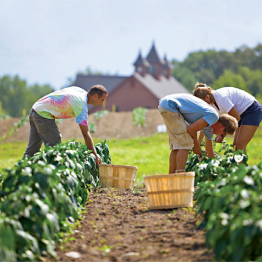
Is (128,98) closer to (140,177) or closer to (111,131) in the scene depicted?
(111,131)

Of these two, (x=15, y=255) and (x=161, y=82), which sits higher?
(x=161, y=82)

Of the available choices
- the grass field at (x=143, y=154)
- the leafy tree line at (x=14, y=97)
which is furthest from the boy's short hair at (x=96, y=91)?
the leafy tree line at (x=14, y=97)

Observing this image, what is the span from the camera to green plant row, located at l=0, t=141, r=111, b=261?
A: 105 inches

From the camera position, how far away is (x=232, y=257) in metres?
2.39

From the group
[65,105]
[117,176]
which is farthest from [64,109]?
[117,176]

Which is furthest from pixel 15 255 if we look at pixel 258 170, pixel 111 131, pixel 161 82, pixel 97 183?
pixel 161 82

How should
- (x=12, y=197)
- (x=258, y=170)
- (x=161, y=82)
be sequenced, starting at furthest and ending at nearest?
1. (x=161, y=82)
2. (x=258, y=170)
3. (x=12, y=197)

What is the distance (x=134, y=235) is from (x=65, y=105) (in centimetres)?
235

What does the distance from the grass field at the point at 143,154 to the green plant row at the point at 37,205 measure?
3796 mm

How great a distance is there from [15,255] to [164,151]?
9308 mm

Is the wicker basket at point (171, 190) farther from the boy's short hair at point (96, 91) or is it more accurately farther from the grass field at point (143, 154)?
the grass field at point (143, 154)

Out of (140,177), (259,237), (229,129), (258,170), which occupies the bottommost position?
(140,177)

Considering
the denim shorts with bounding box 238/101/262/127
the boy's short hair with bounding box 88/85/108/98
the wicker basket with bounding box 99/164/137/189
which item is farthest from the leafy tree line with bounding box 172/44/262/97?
the boy's short hair with bounding box 88/85/108/98

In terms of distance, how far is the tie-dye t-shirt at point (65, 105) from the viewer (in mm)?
5062
